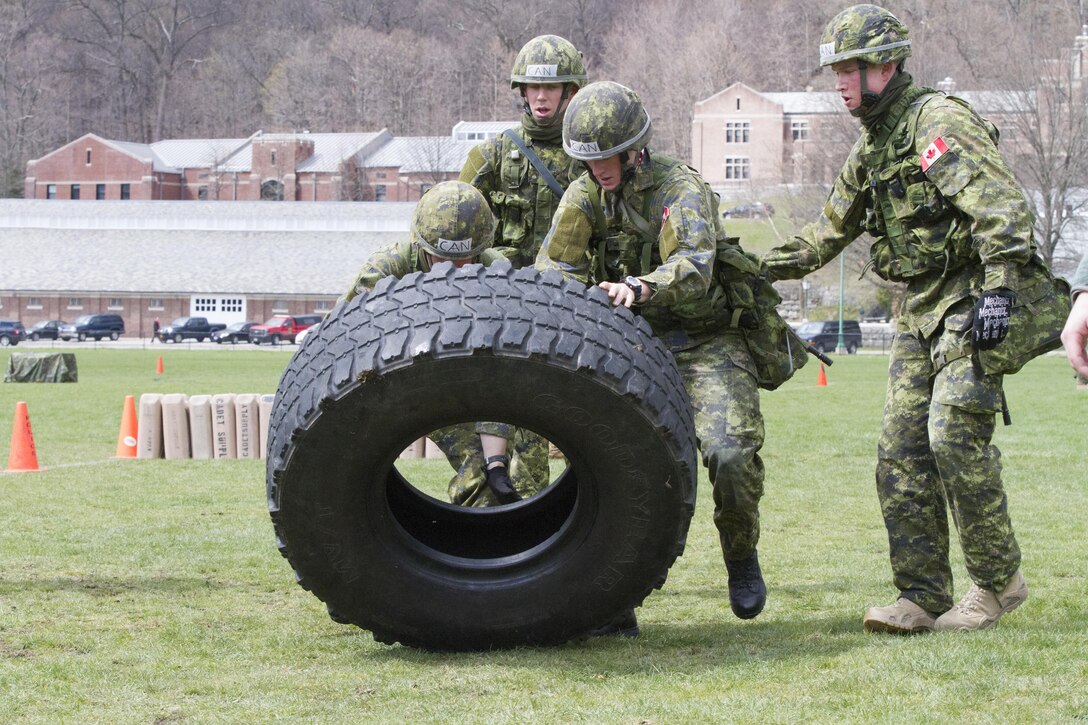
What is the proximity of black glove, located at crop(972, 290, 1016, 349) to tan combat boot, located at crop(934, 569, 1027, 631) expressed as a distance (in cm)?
105

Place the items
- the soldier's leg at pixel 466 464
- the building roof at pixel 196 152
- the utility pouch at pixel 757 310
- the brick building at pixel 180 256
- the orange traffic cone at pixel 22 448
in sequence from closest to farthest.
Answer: the utility pouch at pixel 757 310, the soldier's leg at pixel 466 464, the orange traffic cone at pixel 22 448, the brick building at pixel 180 256, the building roof at pixel 196 152

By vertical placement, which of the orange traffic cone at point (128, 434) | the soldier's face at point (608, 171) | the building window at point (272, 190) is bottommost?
the orange traffic cone at point (128, 434)

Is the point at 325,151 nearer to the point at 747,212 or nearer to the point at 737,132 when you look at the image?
the point at 737,132

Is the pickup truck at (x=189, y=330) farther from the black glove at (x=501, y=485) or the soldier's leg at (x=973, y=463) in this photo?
the soldier's leg at (x=973, y=463)

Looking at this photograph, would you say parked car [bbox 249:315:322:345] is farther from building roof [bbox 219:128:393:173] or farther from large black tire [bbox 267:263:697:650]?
large black tire [bbox 267:263:697:650]

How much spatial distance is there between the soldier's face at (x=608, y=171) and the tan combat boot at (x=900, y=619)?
2032 mm

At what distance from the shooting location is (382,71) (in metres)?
148

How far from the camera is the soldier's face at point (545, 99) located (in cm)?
727

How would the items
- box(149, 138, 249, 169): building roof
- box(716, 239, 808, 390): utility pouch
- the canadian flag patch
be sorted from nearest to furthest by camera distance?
the canadian flag patch < box(716, 239, 808, 390): utility pouch < box(149, 138, 249, 169): building roof

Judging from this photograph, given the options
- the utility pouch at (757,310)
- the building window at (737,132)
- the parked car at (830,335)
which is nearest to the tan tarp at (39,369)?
the utility pouch at (757,310)

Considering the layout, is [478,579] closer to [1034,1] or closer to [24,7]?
[1034,1]

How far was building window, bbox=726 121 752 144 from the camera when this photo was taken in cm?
11925

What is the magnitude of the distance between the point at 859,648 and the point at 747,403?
1089mm

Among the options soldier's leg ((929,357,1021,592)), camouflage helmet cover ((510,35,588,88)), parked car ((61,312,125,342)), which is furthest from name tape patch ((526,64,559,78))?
parked car ((61,312,125,342))
